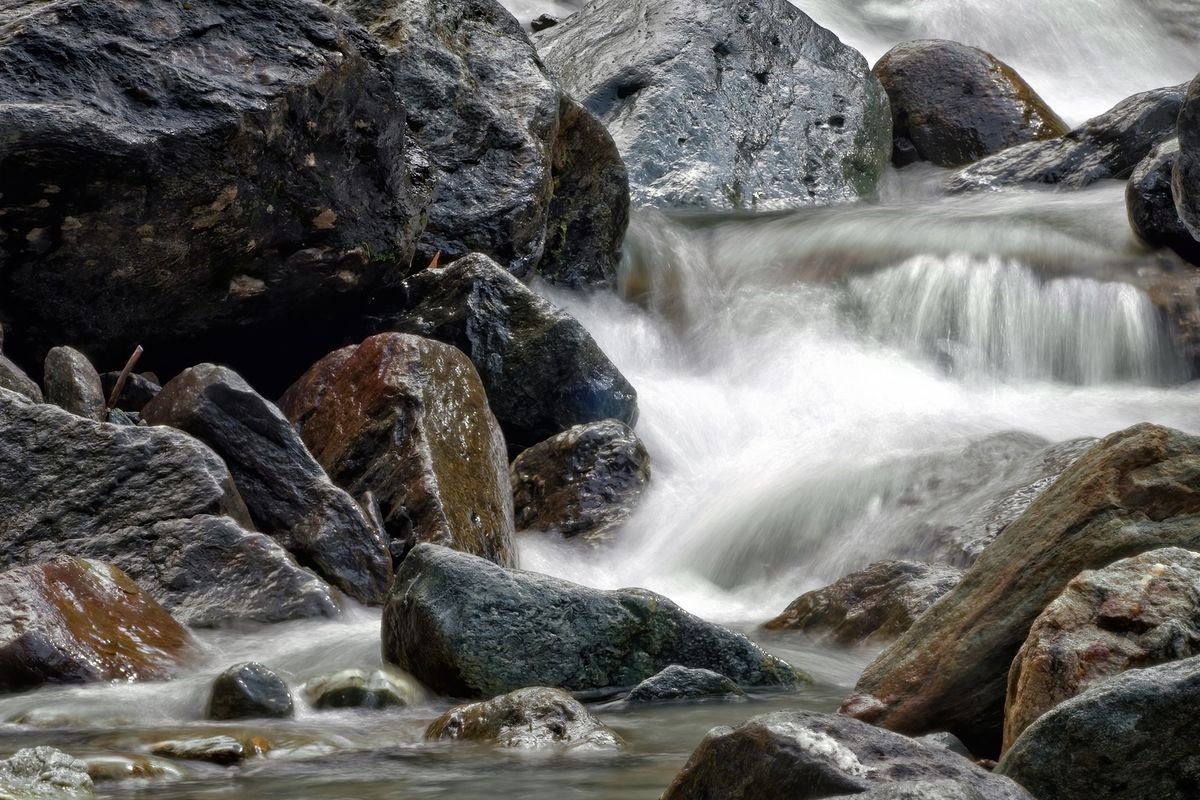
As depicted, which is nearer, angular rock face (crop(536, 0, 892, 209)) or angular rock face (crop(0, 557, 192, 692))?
angular rock face (crop(0, 557, 192, 692))

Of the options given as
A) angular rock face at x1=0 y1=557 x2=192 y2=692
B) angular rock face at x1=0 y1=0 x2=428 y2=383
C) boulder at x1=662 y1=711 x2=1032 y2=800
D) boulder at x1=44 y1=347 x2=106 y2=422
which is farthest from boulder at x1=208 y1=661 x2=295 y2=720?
angular rock face at x1=0 y1=0 x2=428 y2=383

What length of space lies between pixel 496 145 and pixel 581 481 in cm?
296

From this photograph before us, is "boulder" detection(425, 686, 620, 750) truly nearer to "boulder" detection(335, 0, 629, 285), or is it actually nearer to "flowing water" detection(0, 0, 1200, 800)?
"flowing water" detection(0, 0, 1200, 800)

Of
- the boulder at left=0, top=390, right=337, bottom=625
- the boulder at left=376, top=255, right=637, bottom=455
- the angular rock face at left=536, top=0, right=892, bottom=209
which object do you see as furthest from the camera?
the angular rock face at left=536, top=0, right=892, bottom=209

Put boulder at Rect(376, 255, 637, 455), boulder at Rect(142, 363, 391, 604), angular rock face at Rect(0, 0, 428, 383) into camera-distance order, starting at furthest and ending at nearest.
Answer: boulder at Rect(376, 255, 637, 455), angular rock face at Rect(0, 0, 428, 383), boulder at Rect(142, 363, 391, 604)

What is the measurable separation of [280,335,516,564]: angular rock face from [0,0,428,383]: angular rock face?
0.70 m

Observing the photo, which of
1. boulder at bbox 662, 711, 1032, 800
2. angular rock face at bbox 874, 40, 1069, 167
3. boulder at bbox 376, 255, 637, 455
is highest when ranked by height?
angular rock face at bbox 874, 40, 1069, 167

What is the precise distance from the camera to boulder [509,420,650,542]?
8391 millimetres

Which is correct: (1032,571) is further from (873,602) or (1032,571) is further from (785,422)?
(785,422)

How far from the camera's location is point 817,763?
8.55ft

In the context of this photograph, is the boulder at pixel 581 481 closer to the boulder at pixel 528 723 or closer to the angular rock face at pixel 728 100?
the boulder at pixel 528 723

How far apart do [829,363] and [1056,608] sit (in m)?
7.67

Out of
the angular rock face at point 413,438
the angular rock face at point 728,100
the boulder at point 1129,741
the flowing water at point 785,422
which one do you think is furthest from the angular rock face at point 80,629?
the angular rock face at point 728,100

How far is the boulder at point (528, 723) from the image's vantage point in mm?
3971
